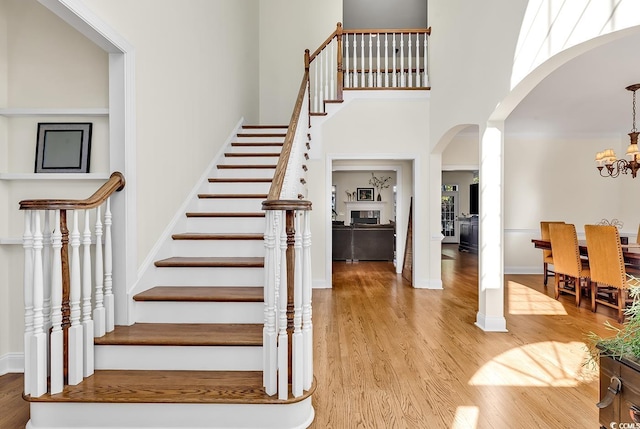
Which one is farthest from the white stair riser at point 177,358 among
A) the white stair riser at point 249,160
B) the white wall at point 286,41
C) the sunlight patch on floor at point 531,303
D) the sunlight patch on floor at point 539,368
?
the white wall at point 286,41

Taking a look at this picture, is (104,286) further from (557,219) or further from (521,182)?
(557,219)

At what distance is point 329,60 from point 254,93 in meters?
1.40

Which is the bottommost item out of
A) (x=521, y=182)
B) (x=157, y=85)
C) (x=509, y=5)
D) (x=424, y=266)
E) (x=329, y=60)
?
(x=424, y=266)

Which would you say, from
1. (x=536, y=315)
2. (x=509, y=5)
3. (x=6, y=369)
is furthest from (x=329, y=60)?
(x=6, y=369)

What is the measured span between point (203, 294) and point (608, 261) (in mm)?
4232

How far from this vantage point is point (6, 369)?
8.58 feet

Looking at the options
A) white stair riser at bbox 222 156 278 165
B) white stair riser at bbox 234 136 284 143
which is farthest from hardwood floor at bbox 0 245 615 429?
white stair riser at bbox 234 136 284 143

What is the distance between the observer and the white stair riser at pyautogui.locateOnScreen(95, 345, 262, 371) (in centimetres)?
219

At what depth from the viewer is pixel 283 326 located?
1923mm

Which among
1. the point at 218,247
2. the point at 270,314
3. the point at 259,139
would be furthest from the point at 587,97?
the point at 270,314

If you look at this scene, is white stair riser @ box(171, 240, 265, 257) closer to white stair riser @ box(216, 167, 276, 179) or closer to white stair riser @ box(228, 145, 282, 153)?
white stair riser @ box(216, 167, 276, 179)

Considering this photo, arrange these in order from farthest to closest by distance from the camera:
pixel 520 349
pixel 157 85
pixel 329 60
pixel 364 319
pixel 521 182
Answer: pixel 521 182 → pixel 329 60 → pixel 364 319 → pixel 520 349 → pixel 157 85

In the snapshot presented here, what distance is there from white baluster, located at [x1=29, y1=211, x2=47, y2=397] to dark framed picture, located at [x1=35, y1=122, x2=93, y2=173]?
2.37 ft

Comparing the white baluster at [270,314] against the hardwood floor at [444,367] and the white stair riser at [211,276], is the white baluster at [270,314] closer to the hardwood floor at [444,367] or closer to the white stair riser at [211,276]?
the hardwood floor at [444,367]
